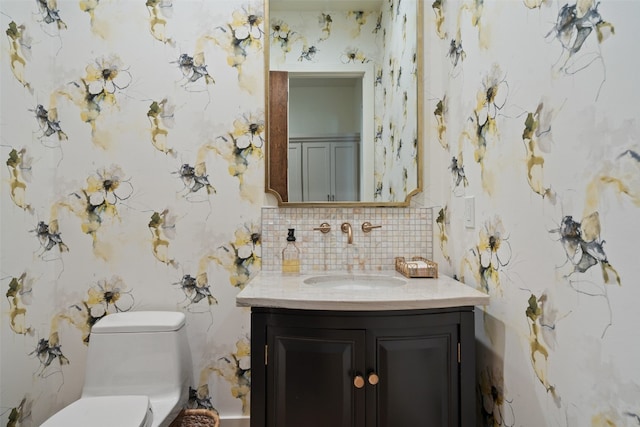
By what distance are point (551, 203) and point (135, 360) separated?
1.55m

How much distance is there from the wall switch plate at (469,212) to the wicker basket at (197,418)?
4.44ft

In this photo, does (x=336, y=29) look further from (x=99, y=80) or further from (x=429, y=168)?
(x=99, y=80)

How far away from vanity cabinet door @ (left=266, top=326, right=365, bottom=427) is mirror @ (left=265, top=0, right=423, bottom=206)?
2.20ft

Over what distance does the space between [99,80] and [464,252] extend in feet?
5.74

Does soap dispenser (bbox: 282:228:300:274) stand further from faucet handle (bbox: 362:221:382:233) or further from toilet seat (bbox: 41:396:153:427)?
toilet seat (bbox: 41:396:153:427)

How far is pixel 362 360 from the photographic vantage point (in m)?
1.03

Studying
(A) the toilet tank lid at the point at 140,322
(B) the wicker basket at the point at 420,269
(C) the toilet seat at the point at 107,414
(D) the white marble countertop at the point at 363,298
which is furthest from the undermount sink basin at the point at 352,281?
(C) the toilet seat at the point at 107,414

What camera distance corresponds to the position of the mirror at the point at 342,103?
1.54 meters

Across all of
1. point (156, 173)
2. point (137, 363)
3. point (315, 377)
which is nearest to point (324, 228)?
point (315, 377)

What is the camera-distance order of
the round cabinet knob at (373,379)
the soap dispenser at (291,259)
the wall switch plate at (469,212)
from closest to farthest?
the round cabinet knob at (373,379) < the wall switch plate at (469,212) < the soap dispenser at (291,259)

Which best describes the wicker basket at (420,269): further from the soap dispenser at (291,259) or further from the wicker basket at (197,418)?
the wicker basket at (197,418)

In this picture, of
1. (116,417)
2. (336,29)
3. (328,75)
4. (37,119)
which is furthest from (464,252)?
(37,119)

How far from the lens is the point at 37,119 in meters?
1.51

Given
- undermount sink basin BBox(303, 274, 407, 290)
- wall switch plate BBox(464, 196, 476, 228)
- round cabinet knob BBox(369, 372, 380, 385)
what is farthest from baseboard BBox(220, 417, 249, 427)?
wall switch plate BBox(464, 196, 476, 228)
